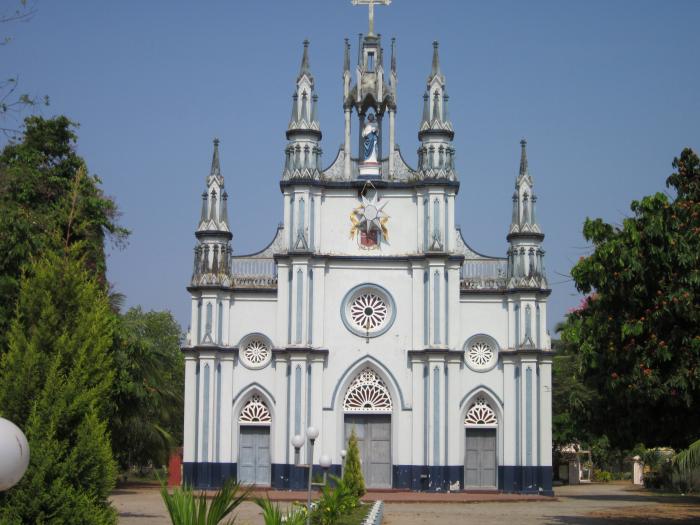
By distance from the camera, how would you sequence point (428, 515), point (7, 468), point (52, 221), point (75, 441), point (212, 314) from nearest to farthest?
point (7, 468) < point (75, 441) < point (52, 221) < point (428, 515) < point (212, 314)

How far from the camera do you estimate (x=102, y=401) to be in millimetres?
13547

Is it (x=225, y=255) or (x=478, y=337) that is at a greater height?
(x=225, y=255)

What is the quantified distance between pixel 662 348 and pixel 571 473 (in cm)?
3847

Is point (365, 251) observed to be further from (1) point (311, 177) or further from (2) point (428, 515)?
(2) point (428, 515)

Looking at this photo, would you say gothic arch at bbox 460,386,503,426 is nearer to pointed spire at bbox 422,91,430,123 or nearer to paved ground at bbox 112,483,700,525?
paved ground at bbox 112,483,700,525

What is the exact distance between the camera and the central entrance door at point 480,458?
37.8 m

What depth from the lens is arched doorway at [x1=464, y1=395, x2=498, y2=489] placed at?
37.8 metres

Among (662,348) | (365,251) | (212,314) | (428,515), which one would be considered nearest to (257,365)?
(212,314)

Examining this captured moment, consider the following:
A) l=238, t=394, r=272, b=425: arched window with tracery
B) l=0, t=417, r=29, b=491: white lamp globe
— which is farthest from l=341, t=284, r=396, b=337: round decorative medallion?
l=0, t=417, r=29, b=491: white lamp globe

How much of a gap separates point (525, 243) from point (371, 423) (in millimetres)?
8715

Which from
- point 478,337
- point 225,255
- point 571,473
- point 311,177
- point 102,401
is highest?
point 311,177

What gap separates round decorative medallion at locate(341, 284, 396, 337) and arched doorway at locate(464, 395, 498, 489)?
4.45 m

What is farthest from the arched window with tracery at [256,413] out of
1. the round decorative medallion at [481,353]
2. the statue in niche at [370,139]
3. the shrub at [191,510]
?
the shrub at [191,510]

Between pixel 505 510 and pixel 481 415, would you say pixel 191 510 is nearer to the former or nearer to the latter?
pixel 505 510
